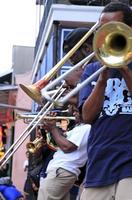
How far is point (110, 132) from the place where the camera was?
3.45 m

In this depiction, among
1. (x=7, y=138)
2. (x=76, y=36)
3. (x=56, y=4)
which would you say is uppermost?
(x=56, y=4)

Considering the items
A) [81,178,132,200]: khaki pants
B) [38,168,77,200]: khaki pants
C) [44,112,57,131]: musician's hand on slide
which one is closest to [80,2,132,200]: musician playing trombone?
[81,178,132,200]: khaki pants

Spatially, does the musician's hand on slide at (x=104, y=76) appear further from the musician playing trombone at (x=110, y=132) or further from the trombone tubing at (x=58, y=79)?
the trombone tubing at (x=58, y=79)

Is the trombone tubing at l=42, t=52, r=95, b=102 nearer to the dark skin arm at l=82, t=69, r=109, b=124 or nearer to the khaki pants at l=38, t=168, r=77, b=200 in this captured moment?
the dark skin arm at l=82, t=69, r=109, b=124

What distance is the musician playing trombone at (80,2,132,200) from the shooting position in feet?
11.0

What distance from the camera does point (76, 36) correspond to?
16.7ft

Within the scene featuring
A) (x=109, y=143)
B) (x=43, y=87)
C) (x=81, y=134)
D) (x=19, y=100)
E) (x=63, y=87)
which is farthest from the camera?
(x=19, y=100)

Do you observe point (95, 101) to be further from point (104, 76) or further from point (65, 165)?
point (65, 165)

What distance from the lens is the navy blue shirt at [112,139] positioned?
3.38 m

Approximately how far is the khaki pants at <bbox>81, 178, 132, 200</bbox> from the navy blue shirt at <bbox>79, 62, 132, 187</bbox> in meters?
0.03

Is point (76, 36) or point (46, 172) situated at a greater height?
point (76, 36)

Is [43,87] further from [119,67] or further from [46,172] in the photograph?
[46,172]

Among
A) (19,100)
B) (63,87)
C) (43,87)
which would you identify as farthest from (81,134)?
(19,100)

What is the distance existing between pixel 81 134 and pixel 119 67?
2290 mm
